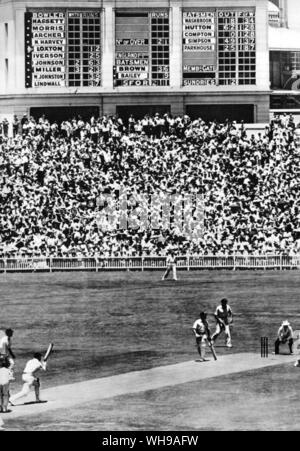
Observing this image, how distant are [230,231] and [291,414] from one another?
31834mm

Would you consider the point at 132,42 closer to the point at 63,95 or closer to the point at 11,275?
the point at 63,95

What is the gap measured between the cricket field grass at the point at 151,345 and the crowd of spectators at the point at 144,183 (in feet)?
7.63

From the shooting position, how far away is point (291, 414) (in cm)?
2553

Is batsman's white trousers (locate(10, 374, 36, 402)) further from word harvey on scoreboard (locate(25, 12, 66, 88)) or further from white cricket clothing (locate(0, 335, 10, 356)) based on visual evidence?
word harvey on scoreboard (locate(25, 12, 66, 88))

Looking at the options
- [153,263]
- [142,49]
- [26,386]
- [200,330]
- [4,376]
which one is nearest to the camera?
[4,376]

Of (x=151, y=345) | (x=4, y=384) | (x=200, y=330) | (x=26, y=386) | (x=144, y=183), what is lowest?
(x=26, y=386)

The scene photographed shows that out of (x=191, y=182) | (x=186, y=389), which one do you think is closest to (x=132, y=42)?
(x=191, y=182)

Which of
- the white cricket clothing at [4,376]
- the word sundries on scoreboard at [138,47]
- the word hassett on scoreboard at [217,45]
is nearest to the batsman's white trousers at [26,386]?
the white cricket clothing at [4,376]

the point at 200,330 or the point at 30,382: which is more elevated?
the point at 200,330

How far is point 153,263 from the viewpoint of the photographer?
56344 millimetres

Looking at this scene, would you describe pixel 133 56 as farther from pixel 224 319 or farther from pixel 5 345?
pixel 5 345

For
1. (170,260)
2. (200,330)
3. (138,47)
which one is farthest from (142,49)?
(200,330)

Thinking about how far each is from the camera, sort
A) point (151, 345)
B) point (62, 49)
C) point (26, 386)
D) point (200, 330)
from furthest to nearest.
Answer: point (62, 49)
point (151, 345)
point (200, 330)
point (26, 386)
